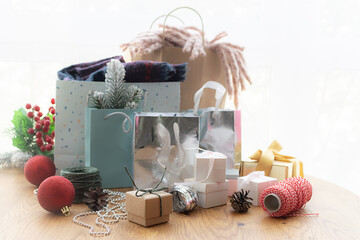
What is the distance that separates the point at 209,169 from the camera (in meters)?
0.82

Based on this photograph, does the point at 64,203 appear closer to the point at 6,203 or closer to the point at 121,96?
the point at 6,203

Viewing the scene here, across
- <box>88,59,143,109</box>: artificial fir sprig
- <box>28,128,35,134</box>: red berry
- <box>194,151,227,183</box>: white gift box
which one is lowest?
<box>194,151,227,183</box>: white gift box

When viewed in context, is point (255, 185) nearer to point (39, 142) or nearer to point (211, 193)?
point (211, 193)

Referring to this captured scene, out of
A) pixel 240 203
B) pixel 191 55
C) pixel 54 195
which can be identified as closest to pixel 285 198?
pixel 240 203

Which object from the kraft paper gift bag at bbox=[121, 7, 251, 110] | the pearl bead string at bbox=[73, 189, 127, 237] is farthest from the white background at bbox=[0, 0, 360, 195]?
the pearl bead string at bbox=[73, 189, 127, 237]

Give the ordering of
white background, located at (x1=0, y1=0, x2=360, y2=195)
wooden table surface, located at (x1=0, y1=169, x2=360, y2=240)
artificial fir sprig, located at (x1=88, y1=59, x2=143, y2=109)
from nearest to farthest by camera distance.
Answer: wooden table surface, located at (x1=0, y1=169, x2=360, y2=240) < artificial fir sprig, located at (x1=88, y1=59, x2=143, y2=109) < white background, located at (x1=0, y1=0, x2=360, y2=195)

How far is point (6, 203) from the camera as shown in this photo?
843 mm

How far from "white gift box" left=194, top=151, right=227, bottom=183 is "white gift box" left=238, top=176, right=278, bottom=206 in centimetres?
7

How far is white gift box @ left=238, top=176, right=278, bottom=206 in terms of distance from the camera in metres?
0.85

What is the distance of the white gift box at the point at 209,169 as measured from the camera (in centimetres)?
82

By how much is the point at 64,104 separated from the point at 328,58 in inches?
54.5

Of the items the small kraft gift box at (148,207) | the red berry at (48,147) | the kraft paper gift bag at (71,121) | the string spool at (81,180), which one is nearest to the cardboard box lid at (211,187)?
the small kraft gift box at (148,207)

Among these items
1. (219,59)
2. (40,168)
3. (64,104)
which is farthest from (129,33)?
(40,168)

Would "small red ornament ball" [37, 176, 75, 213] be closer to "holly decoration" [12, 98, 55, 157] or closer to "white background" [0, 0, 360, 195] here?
"holly decoration" [12, 98, 55, 157]
